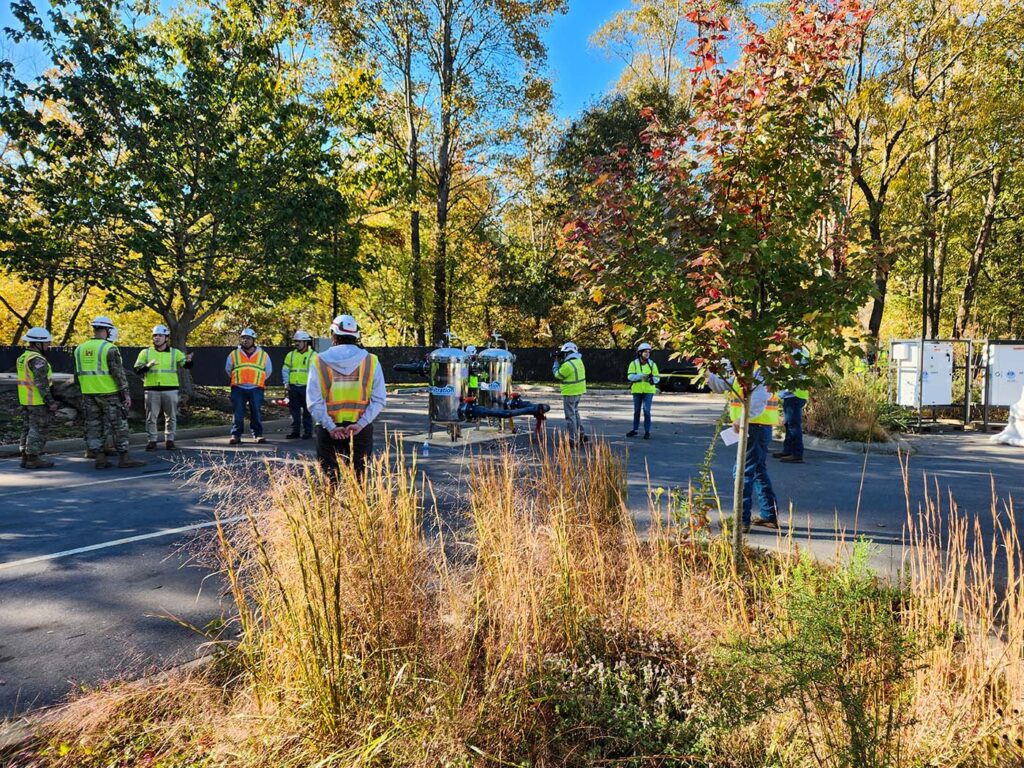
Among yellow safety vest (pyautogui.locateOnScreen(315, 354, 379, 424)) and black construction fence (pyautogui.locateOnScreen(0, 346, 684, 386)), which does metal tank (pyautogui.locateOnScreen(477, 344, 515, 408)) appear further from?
black construction fence (pyautogui.locateOnScreen(0, 346, 684, 386))

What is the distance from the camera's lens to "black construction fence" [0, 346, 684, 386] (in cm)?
2730

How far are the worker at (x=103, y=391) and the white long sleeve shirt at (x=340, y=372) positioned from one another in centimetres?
538

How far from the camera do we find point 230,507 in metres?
3.28

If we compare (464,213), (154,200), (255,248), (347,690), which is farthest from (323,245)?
(464,213)

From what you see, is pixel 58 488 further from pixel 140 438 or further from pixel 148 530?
pixel 140 438

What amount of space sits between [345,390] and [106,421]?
6.43 meters

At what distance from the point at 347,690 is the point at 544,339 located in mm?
35586

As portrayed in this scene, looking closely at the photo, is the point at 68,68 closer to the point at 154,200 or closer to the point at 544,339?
the point at 154,200

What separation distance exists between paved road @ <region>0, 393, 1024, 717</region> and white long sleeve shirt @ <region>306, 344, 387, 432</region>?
956 mm

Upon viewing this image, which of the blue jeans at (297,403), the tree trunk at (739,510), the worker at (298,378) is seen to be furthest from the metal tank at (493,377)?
the tree trunk at (739,510)

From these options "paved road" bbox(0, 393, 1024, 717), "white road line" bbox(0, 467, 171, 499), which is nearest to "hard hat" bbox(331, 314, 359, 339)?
"paved road" bbox(0, 393, 1024, 717)

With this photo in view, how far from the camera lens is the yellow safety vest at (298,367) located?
12.4 m

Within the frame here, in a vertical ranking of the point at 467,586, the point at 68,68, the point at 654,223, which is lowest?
the point at 467,586

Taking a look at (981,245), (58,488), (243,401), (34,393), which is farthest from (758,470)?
(981,245)
